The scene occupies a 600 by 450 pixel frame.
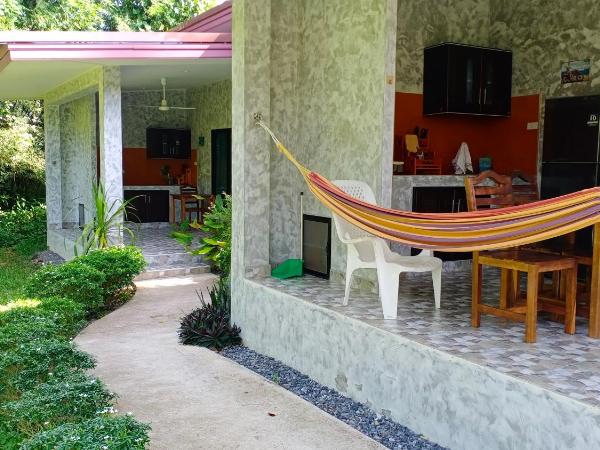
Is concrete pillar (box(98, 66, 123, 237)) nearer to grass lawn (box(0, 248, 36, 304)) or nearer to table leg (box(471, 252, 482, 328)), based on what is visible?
grass lawn (box(0, 248, 36, 304))

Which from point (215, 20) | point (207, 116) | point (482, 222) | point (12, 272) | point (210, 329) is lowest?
point (12, 272)

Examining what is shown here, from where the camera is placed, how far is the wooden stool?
3.60m

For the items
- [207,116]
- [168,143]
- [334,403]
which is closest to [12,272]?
[168,143]

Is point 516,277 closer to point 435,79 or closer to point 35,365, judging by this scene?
point 35,365

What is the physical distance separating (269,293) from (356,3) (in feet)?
7.80

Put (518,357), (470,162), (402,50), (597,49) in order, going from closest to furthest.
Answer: (518,357) < (597,49) < (402,50) < (470,162)

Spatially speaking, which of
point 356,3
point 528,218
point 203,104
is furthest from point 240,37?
point 203,104

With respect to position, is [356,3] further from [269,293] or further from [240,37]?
[269,293]

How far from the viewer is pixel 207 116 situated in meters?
12.1

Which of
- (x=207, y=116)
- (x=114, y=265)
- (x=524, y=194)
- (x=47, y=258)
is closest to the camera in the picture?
(x=524, y=194)

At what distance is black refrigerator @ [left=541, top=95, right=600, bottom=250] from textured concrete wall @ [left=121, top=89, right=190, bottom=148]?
786 centimetres

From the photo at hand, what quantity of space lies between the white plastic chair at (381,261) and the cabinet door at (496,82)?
2764 mm

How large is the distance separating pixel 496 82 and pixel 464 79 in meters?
0.47

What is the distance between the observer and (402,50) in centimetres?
684
